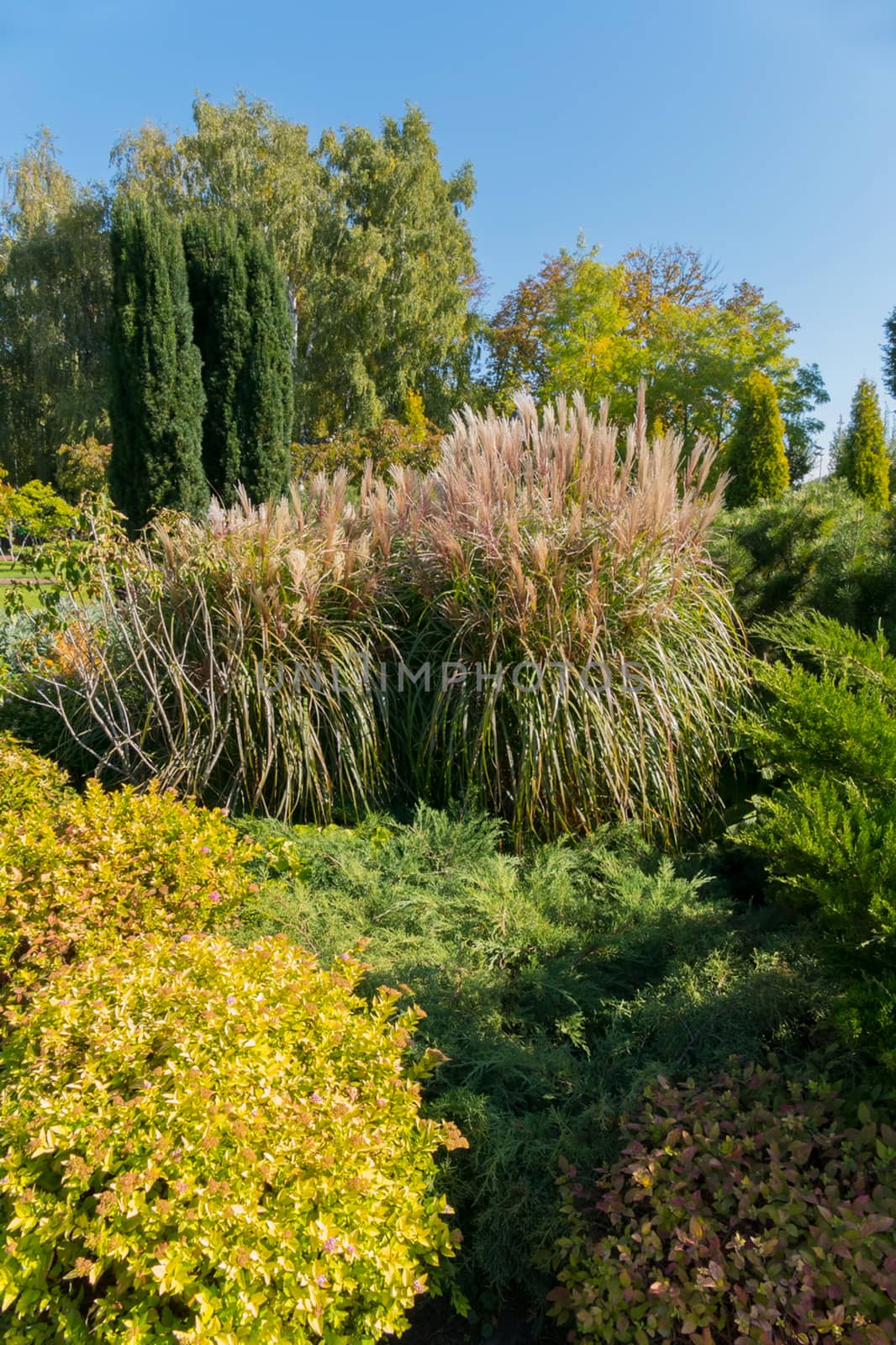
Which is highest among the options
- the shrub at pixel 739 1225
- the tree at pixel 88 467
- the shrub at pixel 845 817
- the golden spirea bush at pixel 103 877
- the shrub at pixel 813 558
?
the tree at pixel 88 467

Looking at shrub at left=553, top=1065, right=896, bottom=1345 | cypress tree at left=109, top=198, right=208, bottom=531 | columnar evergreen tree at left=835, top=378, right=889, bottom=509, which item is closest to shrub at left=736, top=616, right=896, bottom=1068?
shrub at left=553, top=1065, right=896, bottom=1345

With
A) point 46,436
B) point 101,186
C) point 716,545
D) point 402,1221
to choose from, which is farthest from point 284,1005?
point 46,436

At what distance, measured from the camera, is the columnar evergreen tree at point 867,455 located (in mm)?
10898

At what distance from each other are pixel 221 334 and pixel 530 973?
1312 centimetres

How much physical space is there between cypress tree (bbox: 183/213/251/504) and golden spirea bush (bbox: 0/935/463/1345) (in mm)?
12232

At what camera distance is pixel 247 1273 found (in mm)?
1331

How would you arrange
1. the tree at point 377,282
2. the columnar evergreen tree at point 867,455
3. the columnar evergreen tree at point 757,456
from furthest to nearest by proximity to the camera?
1. the tree at point 377,282
2. the columnar evergreen tree at point 867,455
3. the columnar evergreen tree at point 757,456

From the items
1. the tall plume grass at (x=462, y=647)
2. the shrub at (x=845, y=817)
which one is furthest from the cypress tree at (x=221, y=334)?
the shrub at (x=845, y=817)

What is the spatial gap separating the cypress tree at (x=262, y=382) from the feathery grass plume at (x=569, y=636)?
10053 millimetres

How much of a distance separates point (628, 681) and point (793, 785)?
1.23m

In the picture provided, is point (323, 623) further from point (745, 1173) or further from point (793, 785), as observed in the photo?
point (745, 1173)

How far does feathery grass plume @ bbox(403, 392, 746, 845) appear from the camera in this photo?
3.21 metres

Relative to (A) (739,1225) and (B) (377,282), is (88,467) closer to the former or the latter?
(B) (377,282)

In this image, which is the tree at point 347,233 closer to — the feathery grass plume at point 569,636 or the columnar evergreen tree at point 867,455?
the columnar evergreen tree at point 867,455
